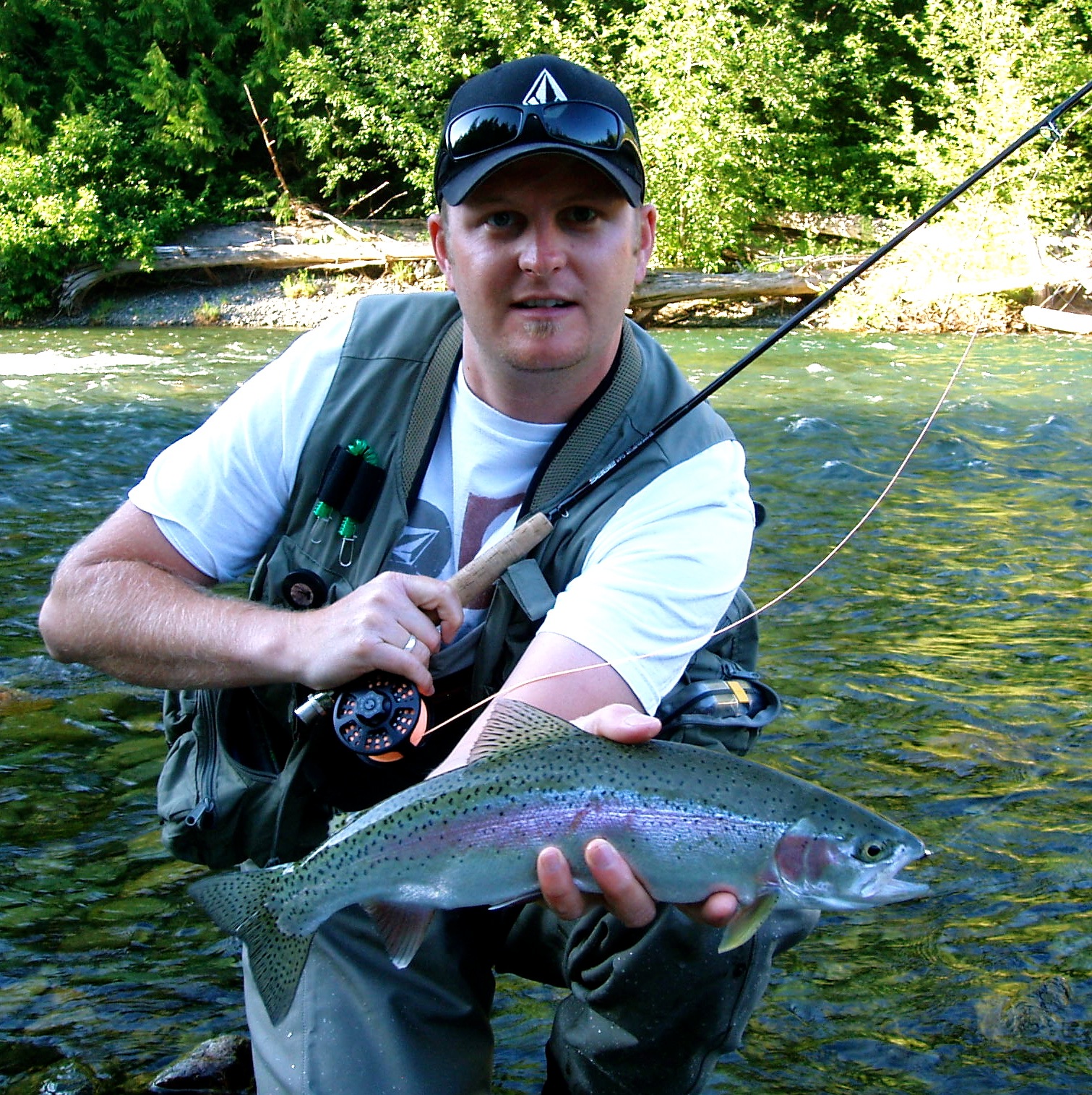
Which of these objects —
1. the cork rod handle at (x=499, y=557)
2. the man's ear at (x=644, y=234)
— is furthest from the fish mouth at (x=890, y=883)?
the man's ear at (x=644, y=234)

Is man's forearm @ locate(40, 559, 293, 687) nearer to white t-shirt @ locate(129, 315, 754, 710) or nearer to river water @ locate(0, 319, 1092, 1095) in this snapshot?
white t-shirt @ locate(129, 315, 754, 710)

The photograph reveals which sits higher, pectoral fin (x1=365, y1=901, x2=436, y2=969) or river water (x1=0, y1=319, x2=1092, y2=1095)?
pectoral fin (x1=365, y1=901, x2=436, y2=969)

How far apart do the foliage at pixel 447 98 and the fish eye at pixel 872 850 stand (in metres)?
18.4

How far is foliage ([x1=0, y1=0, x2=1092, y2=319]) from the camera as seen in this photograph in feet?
66.4

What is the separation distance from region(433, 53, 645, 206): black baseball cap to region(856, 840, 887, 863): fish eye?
1423 millimetres

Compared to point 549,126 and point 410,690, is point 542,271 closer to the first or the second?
point 549,126

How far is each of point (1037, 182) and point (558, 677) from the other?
19.1 m

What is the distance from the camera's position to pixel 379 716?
236 cm

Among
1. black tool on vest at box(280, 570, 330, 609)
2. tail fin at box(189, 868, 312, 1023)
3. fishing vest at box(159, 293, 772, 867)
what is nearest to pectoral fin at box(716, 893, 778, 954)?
fishing vest at box(159, 293, 772, 867)

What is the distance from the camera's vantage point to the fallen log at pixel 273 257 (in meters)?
19.9

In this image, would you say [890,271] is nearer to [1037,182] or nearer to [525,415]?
[1037,182]

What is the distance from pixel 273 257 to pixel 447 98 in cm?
577

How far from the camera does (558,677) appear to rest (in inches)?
90.0

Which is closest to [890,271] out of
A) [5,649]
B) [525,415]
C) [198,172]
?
[198,172]
